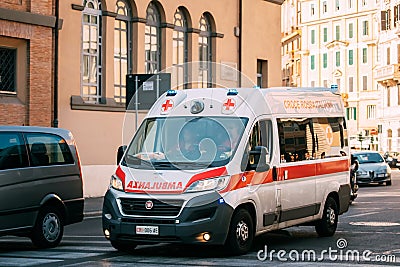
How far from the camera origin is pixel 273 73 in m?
39.1

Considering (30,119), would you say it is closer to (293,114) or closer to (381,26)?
(293,114)

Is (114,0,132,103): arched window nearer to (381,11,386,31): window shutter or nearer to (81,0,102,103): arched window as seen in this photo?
(81,0,102,103): arched window

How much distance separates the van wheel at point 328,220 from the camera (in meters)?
15.8

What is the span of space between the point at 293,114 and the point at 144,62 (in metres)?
17.3

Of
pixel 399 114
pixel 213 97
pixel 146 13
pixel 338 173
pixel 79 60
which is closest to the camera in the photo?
pixel 213 97

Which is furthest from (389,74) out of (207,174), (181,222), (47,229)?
(181,222)

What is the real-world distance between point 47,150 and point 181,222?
3.36 meters

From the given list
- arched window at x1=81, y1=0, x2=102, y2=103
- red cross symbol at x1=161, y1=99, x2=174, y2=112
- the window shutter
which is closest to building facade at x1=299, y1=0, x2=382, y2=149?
the window shutter

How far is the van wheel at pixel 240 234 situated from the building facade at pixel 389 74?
72.9 metres

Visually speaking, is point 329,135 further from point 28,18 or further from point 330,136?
point 28,18

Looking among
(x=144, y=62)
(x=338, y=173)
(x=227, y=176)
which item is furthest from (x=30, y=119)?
(x=227, y=176)

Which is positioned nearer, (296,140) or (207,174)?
(207,174)

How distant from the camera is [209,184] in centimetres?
1272

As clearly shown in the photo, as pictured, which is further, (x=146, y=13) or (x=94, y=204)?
(x=146, y=13)
